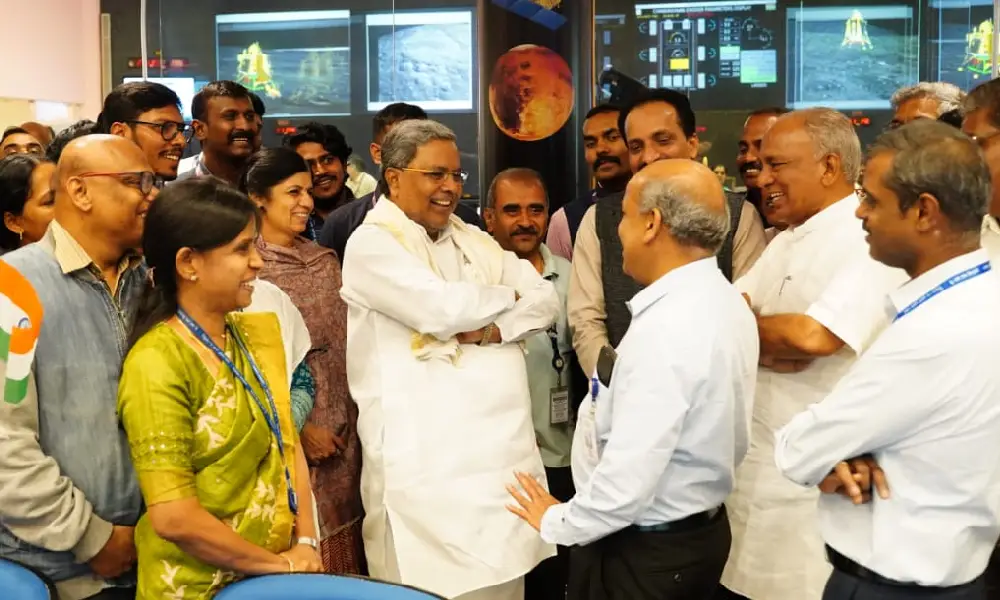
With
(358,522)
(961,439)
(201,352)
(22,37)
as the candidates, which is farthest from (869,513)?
(22,37)

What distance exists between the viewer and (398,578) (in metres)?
2.90

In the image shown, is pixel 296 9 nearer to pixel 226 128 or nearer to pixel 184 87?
pixel 184 87

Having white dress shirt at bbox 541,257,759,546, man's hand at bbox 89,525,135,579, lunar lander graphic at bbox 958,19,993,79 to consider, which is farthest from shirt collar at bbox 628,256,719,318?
lunar lander graphic at bbox 958,19,993,79

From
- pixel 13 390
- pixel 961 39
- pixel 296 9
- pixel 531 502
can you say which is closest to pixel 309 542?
pixel 531 502

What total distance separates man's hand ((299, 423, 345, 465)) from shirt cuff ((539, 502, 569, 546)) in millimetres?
1053

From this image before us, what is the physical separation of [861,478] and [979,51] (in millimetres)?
4009

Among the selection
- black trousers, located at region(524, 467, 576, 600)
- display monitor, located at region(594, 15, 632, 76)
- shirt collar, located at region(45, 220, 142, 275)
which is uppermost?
display monitor, located at region(594, 15, 632, 76)

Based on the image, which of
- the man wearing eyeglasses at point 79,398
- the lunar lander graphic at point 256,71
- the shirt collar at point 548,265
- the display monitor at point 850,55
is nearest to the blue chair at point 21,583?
the man wearing eyeglasses at point 79,398

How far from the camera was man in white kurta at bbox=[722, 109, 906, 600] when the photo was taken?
250cm

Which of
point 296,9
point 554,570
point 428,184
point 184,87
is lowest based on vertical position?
point 554,570

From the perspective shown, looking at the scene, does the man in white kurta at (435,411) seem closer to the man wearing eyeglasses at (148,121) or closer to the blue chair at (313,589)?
the man wearing eyeglasses at (148,121)

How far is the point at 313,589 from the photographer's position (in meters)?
1.71

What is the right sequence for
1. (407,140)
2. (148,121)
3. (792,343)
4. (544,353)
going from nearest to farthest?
(792,343)
(407,140)
(148,121)
(544,353)

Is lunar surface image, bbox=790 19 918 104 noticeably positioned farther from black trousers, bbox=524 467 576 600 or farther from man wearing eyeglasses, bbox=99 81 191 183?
man wearing eyeglasses, bbox=99 81 191 183
